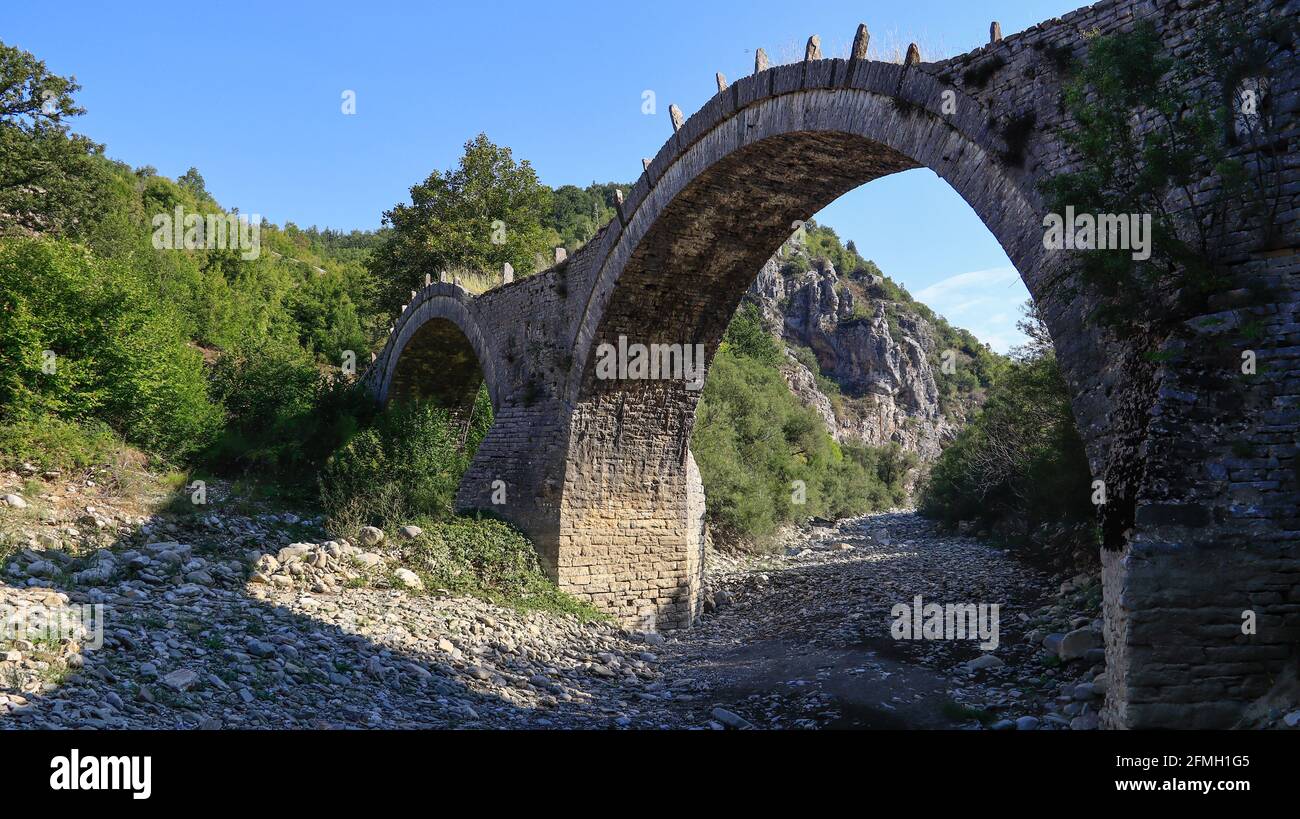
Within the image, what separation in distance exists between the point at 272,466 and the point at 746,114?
451 inches

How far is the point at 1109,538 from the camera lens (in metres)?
4.78

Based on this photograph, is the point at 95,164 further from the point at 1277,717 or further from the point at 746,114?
the point at 1277,717

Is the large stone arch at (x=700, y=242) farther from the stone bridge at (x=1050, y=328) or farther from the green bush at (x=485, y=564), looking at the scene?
the green bush at (x=485, y=564)

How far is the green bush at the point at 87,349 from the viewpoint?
11.1 m

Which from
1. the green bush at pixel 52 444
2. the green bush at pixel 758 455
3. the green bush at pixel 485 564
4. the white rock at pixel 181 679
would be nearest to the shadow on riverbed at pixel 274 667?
the white rock at pixel 181 679

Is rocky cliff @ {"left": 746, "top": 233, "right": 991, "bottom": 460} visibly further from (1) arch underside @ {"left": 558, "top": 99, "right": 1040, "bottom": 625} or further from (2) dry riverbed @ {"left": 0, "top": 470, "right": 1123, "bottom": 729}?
(2) dry riverbed @ {"left": 0, "top": 470, "right": 1123, "bottom": 729}

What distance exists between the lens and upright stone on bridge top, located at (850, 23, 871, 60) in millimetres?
7465

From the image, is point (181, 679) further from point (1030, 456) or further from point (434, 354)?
point (1030, 456)

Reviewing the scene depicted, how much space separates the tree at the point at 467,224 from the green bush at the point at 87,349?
37.7ft

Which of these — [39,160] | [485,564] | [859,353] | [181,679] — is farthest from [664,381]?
[859,353]

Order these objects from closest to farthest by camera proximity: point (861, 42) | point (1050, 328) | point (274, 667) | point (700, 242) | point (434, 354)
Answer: point (1050, 328)
point (274, 667)
point (861, 42)
point (700, 242)
point (434, 354)

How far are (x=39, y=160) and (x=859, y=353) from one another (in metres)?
55.0

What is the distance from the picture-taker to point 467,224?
2481cm
